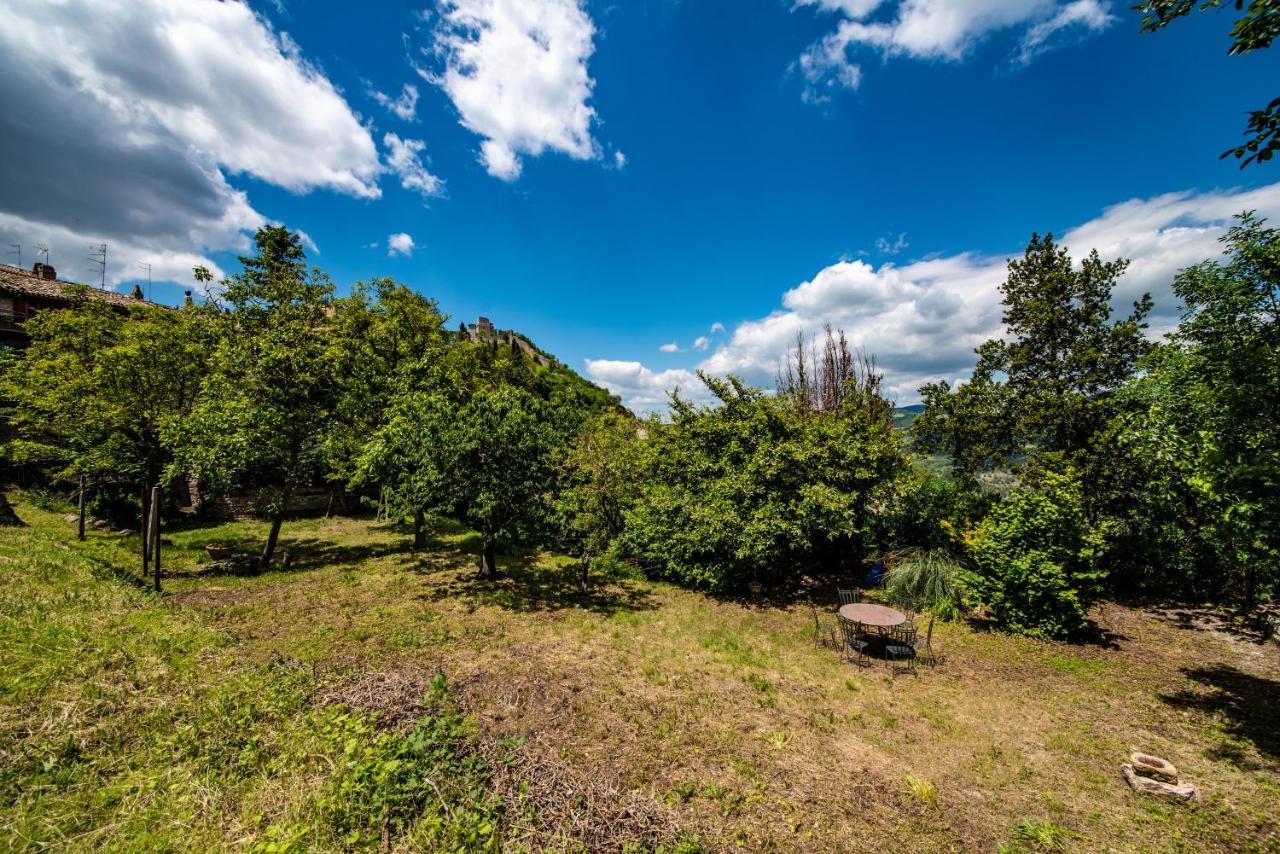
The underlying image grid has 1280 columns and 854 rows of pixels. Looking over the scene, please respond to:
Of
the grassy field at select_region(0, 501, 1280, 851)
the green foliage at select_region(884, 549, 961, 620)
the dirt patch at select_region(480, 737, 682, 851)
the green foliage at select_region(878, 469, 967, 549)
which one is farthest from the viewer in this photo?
the green foliage at select_region(878, 469, 967, 549)

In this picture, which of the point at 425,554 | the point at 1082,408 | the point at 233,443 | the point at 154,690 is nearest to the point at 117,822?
the point at 154,690

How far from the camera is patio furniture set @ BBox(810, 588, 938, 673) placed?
970 cm

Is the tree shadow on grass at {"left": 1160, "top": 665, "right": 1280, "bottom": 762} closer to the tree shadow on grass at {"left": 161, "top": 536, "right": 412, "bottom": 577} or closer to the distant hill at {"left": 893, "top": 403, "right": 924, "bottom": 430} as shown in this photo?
the distant hill at {"left": 893, "top": 403, "right": 924, "bottom": 430}

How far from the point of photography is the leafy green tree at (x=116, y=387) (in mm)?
13703

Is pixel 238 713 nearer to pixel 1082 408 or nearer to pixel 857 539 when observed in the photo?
pixel 857 539

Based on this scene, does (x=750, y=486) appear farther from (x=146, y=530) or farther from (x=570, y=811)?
(x=146, y=530)

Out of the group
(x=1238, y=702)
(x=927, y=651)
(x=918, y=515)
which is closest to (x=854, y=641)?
(x=927, y=651)

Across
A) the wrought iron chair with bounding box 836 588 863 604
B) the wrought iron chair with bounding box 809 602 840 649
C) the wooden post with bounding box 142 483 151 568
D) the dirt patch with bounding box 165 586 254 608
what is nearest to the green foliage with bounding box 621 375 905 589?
the wrought iron chair with bounding box 836 588 863 604

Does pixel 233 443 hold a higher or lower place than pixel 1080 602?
higher

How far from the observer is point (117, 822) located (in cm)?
405

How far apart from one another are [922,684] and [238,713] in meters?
11.9

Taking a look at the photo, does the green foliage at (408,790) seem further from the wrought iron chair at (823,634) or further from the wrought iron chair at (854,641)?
the wrought iron chair at (823,634)

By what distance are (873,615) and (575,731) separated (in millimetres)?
7628

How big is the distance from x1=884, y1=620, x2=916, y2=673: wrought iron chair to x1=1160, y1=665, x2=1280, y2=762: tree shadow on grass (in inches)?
161
